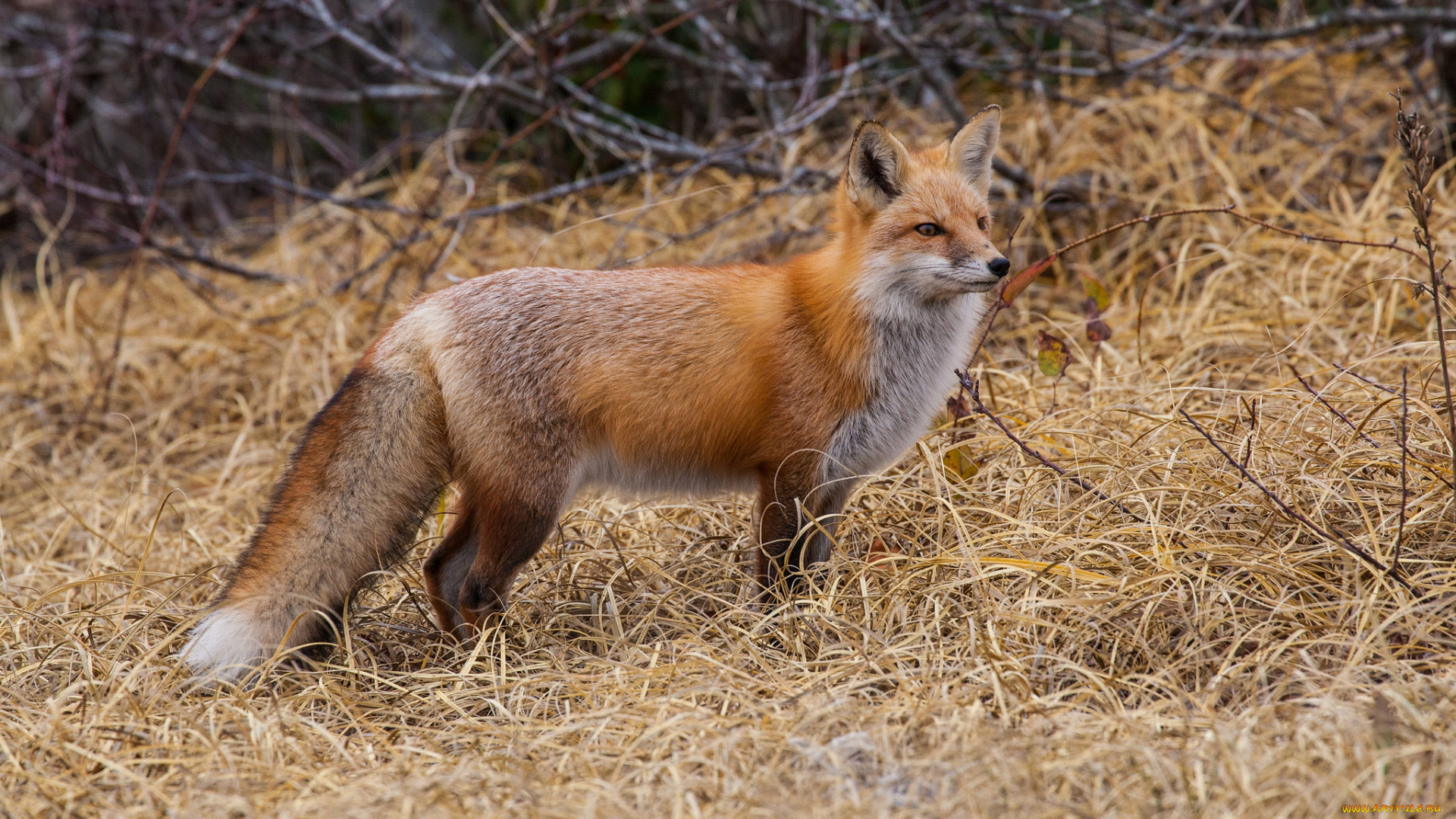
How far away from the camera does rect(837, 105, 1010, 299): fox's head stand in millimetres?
3018

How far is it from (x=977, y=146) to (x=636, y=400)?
1.36m

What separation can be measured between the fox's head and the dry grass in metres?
0.74

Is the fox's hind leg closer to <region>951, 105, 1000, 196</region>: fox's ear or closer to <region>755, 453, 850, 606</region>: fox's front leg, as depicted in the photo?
<region>755, 453, 850, 606</region>: fox's front leg

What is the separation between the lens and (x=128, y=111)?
8.16 meters

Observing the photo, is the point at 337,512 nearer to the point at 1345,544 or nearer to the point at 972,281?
the point at 972,281

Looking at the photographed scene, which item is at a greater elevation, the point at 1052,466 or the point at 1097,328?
the point at 1097,328

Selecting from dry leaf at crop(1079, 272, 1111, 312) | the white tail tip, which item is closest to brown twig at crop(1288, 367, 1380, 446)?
dry leaf at crop(1079, 272, 1111, 312)

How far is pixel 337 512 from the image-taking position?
295 cm

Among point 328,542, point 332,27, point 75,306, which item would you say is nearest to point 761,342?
point 328,542

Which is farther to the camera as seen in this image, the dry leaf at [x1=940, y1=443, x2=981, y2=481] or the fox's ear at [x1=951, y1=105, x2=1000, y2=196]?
the dry leaf at [x1=940, y1=443, x2=981, y2=481]

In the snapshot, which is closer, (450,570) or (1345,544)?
(1345,544)

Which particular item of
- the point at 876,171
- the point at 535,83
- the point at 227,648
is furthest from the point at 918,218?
the point at 535,83

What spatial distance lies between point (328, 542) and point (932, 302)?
1875 mm

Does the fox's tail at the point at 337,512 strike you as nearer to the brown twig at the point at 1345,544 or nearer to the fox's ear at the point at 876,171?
the fox's ear at the point at 876,171
